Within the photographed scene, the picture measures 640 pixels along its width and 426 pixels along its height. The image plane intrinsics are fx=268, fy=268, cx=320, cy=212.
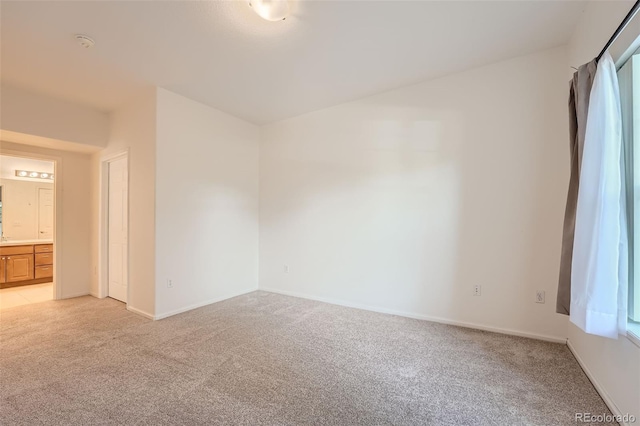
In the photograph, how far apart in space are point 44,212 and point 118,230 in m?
3.64

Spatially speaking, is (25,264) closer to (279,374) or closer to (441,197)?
(279,374)

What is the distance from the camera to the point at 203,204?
375 cm

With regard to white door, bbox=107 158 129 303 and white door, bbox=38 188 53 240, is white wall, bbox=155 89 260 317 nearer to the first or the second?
white door, bbox=107 158 129 303

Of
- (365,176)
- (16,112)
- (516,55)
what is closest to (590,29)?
(516,55)

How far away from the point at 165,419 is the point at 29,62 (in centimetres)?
356

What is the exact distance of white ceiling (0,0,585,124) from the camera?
6.78 ft

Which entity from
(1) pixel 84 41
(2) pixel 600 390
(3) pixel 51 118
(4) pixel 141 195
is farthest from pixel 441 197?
(3) pixel 51 118

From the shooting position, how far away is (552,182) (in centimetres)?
259

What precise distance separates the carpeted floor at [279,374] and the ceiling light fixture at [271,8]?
8.89ft

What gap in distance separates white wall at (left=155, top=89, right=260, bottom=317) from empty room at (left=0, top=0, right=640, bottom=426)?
0.03 meters

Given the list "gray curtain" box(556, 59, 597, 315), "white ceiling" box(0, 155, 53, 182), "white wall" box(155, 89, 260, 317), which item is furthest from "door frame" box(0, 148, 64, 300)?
"gray curtain" box(556, 59, 597, 315)

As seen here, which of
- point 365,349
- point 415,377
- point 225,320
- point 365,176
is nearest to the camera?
point 415,377

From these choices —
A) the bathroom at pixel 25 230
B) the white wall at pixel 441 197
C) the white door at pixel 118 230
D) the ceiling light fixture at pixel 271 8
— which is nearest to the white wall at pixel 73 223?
the bathroom at pixel 25 230

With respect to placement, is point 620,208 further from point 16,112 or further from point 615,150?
point 16,112
